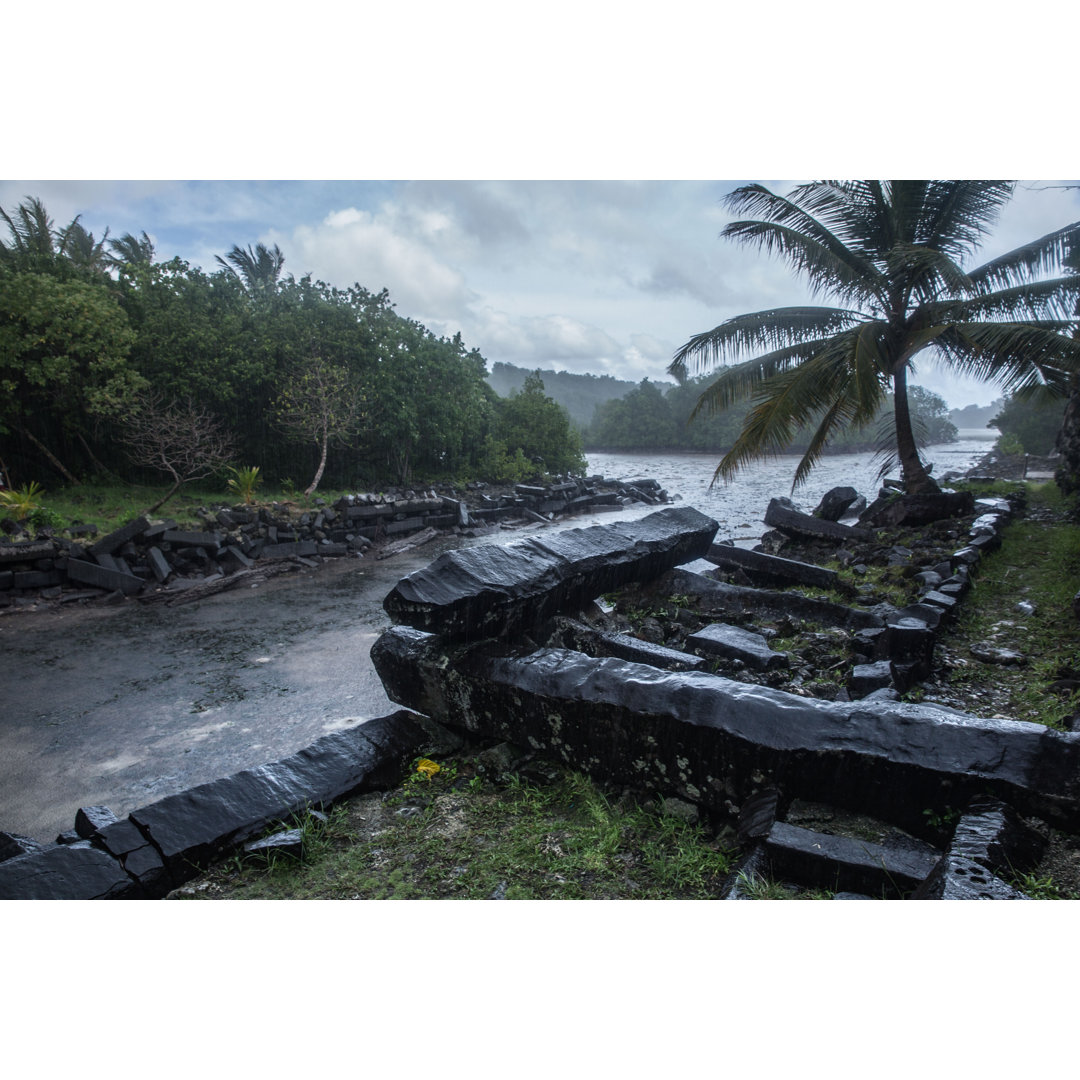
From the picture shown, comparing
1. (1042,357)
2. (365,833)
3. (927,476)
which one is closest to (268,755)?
(365,833)

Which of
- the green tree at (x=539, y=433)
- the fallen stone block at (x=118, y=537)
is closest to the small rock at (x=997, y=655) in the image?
the fallen stone block at (x=118, y=537)

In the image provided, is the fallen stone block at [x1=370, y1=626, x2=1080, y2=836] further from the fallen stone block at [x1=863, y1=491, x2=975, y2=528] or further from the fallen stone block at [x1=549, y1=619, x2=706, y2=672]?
the fallen stone block at [x1=863, y1=491, x2=975, y2=528]

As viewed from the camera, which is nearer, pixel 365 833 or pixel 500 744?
pixel 365 833

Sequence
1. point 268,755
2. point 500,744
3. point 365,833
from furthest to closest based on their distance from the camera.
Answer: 1. point 268,755
2. point 500,744
3. point 365,833

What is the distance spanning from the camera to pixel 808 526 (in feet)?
26.5

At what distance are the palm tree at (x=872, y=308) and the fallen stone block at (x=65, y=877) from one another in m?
7.33

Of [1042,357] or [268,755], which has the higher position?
[1042,357]

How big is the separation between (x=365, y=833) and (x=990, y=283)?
10.2 m

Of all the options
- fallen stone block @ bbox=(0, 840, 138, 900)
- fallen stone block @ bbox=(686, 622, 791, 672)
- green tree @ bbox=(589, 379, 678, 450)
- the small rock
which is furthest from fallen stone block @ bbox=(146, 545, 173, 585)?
green tree @ bbox=(589, 379, 678, 450)

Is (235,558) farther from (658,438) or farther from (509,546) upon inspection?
(658,438)

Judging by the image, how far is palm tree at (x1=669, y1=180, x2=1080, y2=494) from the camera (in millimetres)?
7742

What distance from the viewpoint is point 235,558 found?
33.5 feet

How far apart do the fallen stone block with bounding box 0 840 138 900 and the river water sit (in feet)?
5.23

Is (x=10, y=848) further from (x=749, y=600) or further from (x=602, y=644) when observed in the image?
(x=749, y=600)
